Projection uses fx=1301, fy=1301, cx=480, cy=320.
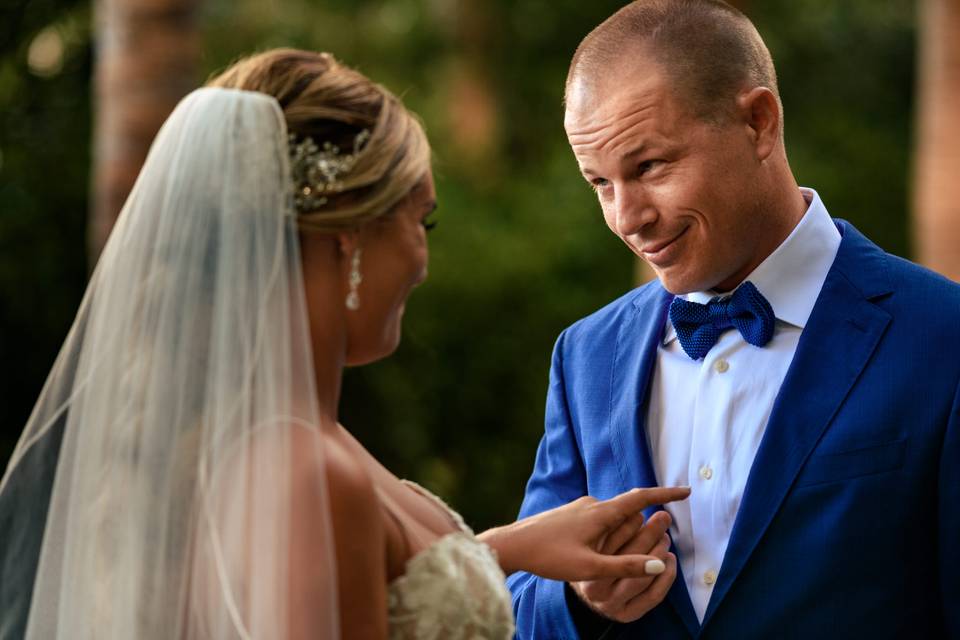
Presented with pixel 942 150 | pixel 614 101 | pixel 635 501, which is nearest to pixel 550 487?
pixel 635 501

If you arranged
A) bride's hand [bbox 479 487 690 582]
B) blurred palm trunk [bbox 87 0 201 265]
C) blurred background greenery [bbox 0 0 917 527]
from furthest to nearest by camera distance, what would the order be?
1. blurred background greenery [bbox 0 0 917 527]
2. blurred palm trunk [bbox 87 0 201 265]
3. bride's hand [bbox 479 487 690 582]

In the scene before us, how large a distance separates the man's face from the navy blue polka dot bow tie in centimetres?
6

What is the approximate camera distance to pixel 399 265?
2533mm

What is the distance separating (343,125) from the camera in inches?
98.5

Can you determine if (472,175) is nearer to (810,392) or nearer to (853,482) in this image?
(810,392)

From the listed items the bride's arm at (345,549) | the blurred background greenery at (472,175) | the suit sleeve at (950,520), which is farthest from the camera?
the blurred background greenery at (472,175)

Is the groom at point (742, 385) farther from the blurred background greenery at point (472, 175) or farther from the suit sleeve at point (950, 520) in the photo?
the blurred background greenery at point (472, 175)

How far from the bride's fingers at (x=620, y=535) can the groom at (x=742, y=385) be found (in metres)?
0.02

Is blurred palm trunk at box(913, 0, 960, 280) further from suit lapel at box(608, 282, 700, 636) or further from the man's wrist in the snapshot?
the man's wrist

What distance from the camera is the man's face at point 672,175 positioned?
292 cm

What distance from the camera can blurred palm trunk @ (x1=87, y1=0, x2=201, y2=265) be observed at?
5656mm

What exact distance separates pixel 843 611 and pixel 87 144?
5885mm

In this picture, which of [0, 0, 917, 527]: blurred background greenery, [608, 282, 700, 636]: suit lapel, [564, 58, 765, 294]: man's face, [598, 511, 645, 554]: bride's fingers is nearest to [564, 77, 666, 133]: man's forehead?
[564, 58, 765, 294]: man's face

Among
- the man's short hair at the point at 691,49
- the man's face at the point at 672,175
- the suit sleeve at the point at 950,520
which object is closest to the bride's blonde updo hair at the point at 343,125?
the man's face at the point at 672,175
